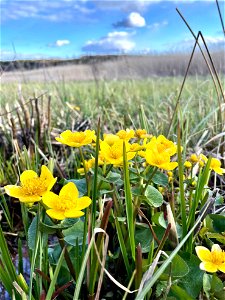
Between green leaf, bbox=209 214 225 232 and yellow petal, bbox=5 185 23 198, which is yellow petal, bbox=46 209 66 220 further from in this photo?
green leaf, bbox=209 214 225 232

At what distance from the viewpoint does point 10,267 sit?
0.65 meters

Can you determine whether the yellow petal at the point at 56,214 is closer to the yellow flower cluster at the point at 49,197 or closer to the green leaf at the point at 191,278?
the yellow flower cluster at the point at 49,197

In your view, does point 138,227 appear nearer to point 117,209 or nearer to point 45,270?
point 117,209

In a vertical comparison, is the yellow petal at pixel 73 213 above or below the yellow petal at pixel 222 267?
above

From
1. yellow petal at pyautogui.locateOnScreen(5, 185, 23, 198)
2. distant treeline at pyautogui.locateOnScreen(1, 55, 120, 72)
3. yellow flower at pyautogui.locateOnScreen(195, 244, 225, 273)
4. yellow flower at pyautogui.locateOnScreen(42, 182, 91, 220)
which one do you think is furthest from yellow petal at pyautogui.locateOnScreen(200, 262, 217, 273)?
distant treeline at pyautogui.locateOnScreen(1, 55, 120, 72)

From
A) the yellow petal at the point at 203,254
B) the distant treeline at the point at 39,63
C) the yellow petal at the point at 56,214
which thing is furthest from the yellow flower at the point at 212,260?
the distant treeline at the point at 39,63

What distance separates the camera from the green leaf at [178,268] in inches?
25.9

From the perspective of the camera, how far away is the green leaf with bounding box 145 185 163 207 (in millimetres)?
730

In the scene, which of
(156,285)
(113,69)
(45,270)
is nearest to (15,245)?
(45,270)

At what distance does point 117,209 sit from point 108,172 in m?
0.12

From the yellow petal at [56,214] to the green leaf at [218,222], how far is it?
417 millimetres

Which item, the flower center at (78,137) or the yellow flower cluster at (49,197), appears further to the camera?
the flower center at (78,137)

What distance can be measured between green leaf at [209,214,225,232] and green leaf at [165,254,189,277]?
0.23m

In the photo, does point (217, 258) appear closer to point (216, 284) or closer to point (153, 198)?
point (216, 284)
